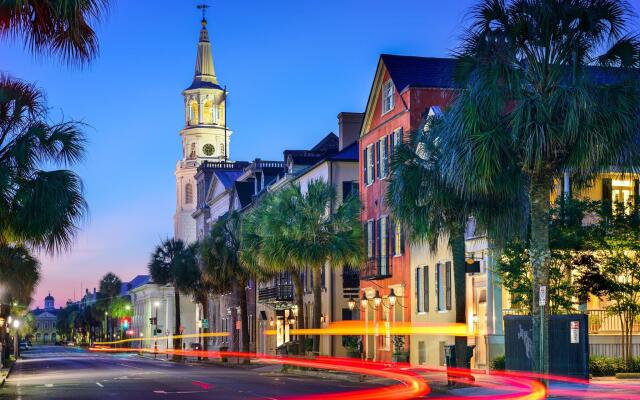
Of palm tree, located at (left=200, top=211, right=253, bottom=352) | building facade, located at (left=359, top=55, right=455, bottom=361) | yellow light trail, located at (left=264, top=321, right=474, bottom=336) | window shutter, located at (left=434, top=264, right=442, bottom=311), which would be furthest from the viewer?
palm tree, located at (left=200, top=211, right=253, bottom=352)

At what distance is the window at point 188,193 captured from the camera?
133375 millimetres

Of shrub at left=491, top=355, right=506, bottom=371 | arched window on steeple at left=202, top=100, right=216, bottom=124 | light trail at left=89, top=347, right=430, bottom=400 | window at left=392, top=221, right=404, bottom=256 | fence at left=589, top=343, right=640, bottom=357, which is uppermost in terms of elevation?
arched window on steeple at left=202, top=100, right=216, bottom=124

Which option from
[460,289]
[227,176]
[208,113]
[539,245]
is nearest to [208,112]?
[208,113]

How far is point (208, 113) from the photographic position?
138 m

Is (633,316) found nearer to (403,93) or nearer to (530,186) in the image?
(530,186)

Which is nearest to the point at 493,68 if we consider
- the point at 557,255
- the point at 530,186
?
the point at 530,186

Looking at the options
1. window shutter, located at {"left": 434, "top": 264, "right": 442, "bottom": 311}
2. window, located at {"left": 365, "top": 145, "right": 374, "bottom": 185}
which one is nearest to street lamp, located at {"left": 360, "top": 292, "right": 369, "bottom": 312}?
window shutter, located at {"left": 434, "top": 264, "right": 442, "bottom": 311}

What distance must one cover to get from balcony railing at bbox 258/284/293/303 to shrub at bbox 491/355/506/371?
32.7 m

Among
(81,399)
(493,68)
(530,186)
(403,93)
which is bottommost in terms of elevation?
(81,399)

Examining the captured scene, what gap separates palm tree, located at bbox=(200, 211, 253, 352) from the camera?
70250mm

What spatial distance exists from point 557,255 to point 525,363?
4.79m

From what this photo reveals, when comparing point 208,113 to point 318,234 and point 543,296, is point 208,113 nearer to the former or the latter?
point 318,234

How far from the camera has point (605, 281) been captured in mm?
35156

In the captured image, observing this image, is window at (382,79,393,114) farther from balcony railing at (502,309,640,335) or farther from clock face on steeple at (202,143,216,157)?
clock face on steeple at (202,143,216,157)
